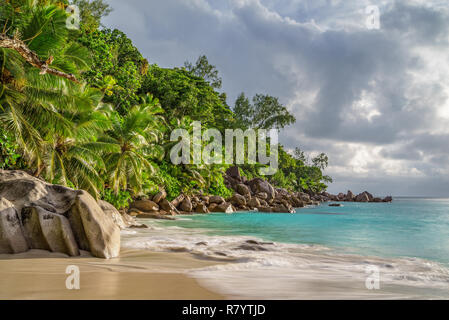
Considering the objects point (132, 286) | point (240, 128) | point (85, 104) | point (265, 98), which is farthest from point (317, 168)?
point (132, 286)

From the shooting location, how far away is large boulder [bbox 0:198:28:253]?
5141 mm

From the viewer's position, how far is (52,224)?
552cm

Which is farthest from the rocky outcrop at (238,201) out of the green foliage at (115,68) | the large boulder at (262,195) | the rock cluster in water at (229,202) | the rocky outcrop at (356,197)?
the rocky outcrop at (356,197)

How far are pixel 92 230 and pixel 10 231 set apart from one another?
1.27m

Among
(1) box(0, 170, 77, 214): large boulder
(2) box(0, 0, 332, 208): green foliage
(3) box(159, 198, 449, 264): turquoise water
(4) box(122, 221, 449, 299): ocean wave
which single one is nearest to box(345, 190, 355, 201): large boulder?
(2) box(0, 0, 332, 208): green foliage

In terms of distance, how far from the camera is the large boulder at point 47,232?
5.44 metres

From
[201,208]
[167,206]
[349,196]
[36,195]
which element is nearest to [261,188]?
[201,208]

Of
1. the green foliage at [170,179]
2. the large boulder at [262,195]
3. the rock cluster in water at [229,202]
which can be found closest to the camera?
the rock cluster in water at [229,202]

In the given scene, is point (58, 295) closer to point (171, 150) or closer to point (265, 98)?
point (171, 150)

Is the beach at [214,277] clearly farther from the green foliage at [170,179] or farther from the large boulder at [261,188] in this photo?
the large boulder at [261,188]

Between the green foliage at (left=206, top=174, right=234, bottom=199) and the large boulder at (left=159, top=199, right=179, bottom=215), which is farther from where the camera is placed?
the green foliage at (left=206, top=174, right=234, bottom=199)

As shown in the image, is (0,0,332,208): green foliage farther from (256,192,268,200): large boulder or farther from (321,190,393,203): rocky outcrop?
(321,190,393,203): rocky outcrop

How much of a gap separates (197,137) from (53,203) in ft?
69.0

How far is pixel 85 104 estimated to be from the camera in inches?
409
